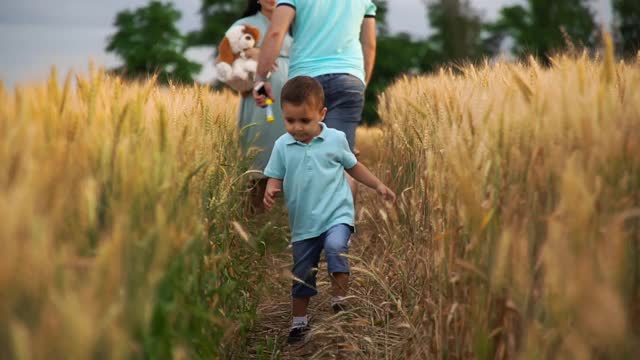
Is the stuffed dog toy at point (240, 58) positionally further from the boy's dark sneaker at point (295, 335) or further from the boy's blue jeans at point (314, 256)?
the boy's dark sneaker at point (295, 335)

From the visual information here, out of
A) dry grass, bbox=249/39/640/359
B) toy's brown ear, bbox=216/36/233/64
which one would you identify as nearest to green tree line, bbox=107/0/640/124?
toy's brown ear, bbox=216/36/233/64

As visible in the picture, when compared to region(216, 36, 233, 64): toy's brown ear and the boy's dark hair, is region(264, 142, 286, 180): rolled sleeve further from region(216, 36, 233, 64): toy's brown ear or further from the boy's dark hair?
region(216, 36, 233, 64): toy's brown ear

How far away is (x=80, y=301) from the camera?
147cm

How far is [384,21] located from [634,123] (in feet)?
99.0

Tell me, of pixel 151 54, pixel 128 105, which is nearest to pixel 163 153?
pixel 128 105

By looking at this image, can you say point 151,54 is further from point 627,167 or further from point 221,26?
point 627,167

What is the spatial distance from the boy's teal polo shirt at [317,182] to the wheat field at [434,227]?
2.15 feet

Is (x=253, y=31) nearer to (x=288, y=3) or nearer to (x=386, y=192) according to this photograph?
(x=288, y=3)

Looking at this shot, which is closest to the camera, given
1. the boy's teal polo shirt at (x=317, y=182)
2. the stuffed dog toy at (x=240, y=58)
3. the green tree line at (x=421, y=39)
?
the boy's teal polo shirt at (x=317, y=182)

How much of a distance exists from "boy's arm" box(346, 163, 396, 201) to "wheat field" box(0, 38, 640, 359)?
19.9 inches

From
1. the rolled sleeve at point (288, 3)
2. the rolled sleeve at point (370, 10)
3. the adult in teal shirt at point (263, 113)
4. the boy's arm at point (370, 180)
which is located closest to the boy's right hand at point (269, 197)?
the boy's arm at point (370, 180)

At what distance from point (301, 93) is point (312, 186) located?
A: 1.31 ft

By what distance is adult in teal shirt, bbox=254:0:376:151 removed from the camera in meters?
3.90

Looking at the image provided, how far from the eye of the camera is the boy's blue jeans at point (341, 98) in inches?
153
